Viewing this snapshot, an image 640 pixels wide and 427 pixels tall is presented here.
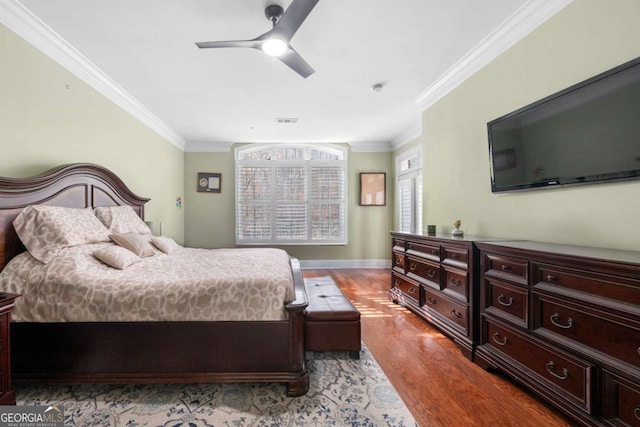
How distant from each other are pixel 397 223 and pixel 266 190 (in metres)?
2.79

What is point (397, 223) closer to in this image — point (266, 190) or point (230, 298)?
point (266, 190)

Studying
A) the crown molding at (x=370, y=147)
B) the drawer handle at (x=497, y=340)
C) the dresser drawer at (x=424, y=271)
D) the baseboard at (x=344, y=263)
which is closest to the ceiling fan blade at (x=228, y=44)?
the dresser drawer at (x=424, y=271)

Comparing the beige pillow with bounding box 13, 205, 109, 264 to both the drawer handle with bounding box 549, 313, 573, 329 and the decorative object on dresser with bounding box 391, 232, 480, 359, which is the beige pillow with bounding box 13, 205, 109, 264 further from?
the drawer handle with bounding box 549, 313, 573, 329

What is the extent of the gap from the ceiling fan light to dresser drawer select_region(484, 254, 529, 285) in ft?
7.12

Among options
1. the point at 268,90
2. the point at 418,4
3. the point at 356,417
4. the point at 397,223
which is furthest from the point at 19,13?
the point at 397,223

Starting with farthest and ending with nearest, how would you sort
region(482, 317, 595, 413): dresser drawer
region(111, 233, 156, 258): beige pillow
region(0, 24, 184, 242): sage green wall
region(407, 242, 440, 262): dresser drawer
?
1. region(407, 242, 440, 262): dresser drawer
2. region(111, 233, 156, 258): beige pillow
3. region(0, 24, 184, 242): sage green wall
4. region(482, 317, 595, 413): dresser drawer

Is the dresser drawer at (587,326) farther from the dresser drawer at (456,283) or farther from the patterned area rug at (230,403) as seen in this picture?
the patterned area rug at (230,403)

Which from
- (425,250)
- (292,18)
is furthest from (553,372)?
(292,18)

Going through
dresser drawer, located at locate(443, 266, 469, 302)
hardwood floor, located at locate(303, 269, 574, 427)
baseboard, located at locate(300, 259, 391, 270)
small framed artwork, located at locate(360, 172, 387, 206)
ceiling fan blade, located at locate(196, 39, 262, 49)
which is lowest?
hardwood floor, located at locate(303, 269, 574, 427)

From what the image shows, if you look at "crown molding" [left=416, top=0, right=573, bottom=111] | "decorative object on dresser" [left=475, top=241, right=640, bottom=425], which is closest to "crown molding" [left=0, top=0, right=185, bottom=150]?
"crown molding" [left=416, top=0, right=573, bottom=111]

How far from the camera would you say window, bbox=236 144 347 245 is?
562cm

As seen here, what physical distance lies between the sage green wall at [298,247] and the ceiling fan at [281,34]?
374 centimetres

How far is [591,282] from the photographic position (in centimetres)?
134

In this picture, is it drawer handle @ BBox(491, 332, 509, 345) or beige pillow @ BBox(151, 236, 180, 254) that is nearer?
drawer handle @ BBox(491, 332, 509, 345)
